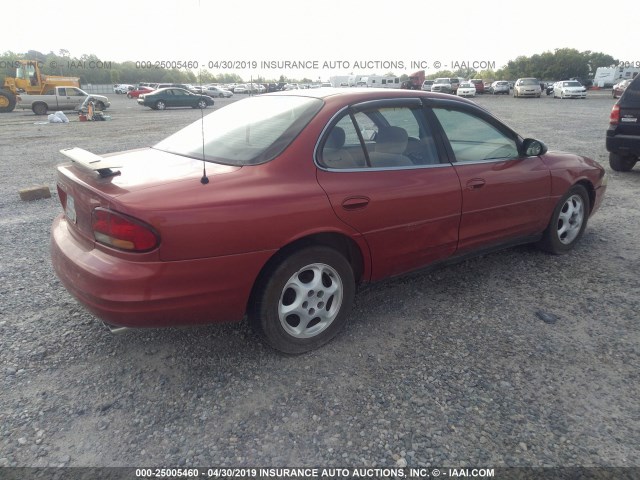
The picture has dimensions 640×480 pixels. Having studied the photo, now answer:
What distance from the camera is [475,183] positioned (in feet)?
11.1

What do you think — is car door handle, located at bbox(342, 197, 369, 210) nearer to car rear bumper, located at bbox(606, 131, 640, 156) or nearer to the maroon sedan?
the maroon sedan

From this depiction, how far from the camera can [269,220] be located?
2469 millimetres

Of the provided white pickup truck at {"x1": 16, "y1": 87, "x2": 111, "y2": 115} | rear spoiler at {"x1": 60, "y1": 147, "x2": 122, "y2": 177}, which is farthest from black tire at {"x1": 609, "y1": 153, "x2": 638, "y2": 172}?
white pickup truck at {"x1": 16, "y1": 87, "x2": 111, "y2": 115}

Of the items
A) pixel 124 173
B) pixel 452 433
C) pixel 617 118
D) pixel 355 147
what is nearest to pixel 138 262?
pixel 124 173

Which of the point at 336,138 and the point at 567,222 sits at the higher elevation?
the point at 336,138

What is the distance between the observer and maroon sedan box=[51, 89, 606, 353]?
2.31 metres

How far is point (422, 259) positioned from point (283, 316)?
1.14 m

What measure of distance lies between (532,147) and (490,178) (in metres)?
0.62

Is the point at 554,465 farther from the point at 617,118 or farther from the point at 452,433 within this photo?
the point at 617,118

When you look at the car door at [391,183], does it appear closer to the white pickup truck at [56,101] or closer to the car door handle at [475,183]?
the car door handle at [475,183]

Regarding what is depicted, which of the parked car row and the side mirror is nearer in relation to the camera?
the side mirror

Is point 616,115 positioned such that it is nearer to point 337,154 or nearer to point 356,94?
point 356,94

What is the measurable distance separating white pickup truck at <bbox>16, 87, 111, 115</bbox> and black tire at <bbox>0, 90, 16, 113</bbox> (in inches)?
38.8

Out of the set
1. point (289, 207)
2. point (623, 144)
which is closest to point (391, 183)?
point (289, 207)
